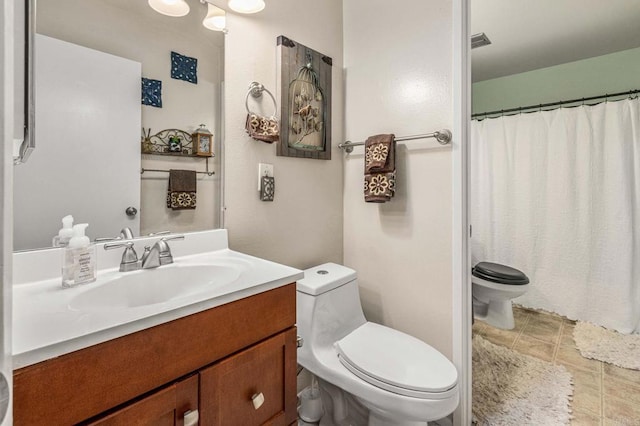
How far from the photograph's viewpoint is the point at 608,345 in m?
2.14

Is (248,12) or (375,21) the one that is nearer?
(248,12)

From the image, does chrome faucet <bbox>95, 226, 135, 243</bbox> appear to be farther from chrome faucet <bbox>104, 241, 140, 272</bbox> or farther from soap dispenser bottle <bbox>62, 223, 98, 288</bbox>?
soap dispenser bottle <bbox>62, 223, 98, 288</bbox>

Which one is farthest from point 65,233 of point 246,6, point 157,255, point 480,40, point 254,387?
point 480,40

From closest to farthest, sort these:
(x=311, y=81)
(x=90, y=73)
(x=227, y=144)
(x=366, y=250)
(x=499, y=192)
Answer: (x=90, y=73), (x=227, y=144), (x=311, y=81), (x=366, y=250), (x=499, y=192)

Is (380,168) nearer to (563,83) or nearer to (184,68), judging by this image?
(184,68)

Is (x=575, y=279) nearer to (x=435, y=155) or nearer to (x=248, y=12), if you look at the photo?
(x=435, y=155)

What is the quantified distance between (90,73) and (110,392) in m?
0.93

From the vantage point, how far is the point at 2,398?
235 millimetres

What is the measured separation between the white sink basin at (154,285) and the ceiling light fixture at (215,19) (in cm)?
96

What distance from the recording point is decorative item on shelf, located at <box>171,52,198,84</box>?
45.5 inches

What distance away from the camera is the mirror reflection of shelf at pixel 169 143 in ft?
3.60

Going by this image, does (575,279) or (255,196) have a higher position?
(255,196)

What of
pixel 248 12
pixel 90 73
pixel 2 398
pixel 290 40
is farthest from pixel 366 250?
pixel 2 398

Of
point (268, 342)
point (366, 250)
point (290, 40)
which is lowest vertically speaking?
point (268, 342)
